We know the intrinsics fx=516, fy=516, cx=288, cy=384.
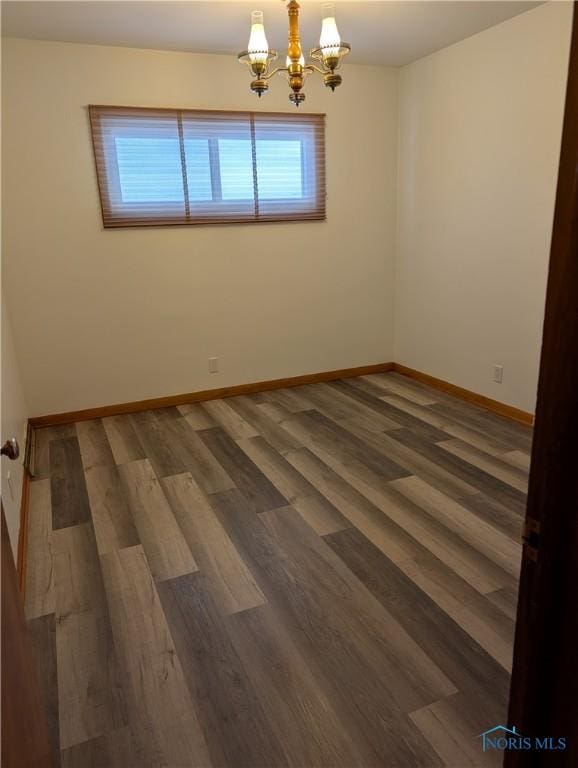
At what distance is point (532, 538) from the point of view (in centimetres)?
84

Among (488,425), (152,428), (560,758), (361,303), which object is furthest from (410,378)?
(560,758)

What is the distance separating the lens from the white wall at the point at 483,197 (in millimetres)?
3143

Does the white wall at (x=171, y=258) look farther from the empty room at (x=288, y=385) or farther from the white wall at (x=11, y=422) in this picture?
the white wall at (x=11, y=422)

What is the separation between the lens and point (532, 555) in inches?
33.2

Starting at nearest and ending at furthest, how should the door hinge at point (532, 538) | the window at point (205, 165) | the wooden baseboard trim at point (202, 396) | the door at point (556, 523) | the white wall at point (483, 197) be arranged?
the door at point (556, 523) → the door hinge at point (532, 538) → the white wall at point (483, 197) → the window at point (205, 165) → the wooden baseboard trim at point (202, 396)

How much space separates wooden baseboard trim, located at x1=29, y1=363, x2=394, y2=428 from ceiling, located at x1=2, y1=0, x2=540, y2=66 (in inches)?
97.1

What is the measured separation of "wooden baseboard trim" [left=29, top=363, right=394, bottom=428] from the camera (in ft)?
12.7

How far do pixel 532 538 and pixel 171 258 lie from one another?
3.55 meters

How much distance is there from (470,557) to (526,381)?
176cm

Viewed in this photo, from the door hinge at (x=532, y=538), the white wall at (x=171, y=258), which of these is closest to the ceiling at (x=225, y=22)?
the white wall at (x=171, y=258)

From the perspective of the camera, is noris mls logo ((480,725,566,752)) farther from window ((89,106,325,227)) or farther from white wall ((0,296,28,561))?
window ((89,106,325,227))

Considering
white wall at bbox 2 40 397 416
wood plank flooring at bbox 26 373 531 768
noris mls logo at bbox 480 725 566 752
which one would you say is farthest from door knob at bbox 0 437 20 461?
white wall at bbox 2 40 397 416

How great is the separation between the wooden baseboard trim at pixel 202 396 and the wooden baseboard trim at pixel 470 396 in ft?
0.94

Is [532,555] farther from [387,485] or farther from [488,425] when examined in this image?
[488,425]
